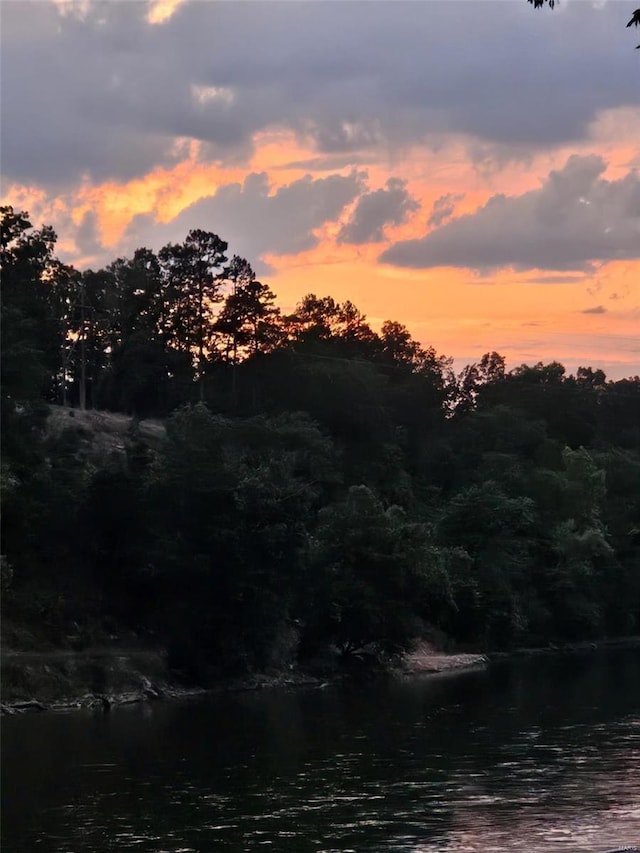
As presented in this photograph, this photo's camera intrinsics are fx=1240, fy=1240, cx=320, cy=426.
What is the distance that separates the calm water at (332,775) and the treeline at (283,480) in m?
9.64

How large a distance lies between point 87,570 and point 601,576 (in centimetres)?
5841

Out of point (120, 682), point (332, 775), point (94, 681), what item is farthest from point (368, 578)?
point (332, 775)

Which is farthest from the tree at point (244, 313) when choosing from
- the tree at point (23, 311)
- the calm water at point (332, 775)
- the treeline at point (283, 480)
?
the calm water at point (332, 775)

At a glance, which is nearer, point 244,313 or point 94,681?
point 94,681

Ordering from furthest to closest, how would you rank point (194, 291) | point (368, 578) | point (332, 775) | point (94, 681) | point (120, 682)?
1. point (194, 291)
2. point (368, 578)
3. point (120, 682)
4. point (94, 681)
5. point (332, 775)

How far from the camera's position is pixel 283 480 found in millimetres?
77250

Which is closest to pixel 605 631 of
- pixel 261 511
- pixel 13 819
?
pixel 261 511

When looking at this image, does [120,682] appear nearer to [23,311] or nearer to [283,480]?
[283,480]

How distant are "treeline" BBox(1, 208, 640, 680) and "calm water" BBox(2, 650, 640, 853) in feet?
31.6

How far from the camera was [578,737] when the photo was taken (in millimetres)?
52906

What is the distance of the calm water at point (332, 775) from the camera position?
110 feet

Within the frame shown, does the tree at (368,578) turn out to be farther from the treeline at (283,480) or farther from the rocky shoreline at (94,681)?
the rocky shoreline at (94,681)

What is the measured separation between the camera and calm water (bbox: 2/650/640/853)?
33469 mm

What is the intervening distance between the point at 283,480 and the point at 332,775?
3450cm
